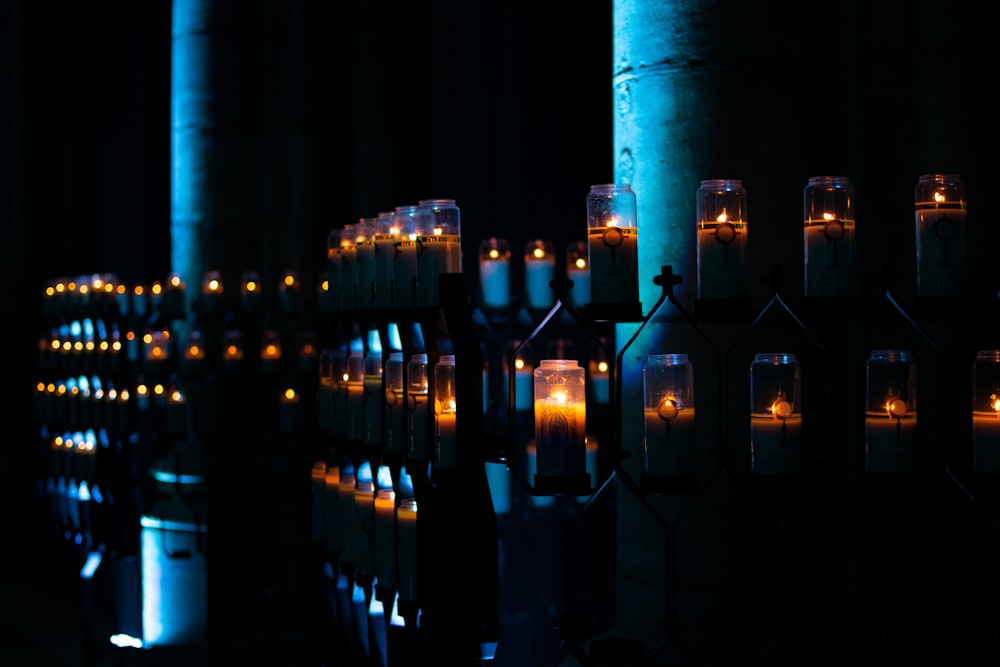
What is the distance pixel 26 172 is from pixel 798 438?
762cm

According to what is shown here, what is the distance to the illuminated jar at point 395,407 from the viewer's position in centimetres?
316

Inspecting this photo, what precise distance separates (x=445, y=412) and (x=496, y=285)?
1401mm

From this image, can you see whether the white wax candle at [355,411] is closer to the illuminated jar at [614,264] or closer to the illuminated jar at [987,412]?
the illuminated jar at [614,264]

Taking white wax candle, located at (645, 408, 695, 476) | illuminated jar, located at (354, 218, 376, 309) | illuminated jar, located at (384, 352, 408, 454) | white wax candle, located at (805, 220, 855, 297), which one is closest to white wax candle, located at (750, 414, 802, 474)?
white wax candle, located at (645, 408, 695, 476)

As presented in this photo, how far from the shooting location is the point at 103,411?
6.77m

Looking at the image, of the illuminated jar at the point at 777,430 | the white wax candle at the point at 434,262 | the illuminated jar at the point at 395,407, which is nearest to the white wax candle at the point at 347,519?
the illuminated jar at the point at 395,407

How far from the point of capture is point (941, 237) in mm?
2463

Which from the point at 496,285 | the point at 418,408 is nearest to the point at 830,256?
the point at 418,408

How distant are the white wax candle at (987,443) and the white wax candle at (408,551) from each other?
1370 mm

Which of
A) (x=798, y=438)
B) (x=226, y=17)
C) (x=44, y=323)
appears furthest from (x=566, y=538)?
(x=44, y=323)

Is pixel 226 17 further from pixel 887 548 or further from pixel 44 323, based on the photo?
pixel 887 548

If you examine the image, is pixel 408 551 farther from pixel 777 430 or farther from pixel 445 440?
pixel 777 430

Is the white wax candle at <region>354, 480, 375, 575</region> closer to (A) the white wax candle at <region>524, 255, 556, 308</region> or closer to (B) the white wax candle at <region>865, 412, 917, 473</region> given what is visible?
(A) the white wax candle at <region>524, 255, 556, 308</region>

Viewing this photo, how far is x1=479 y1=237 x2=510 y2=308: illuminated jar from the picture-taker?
13.9 feet
